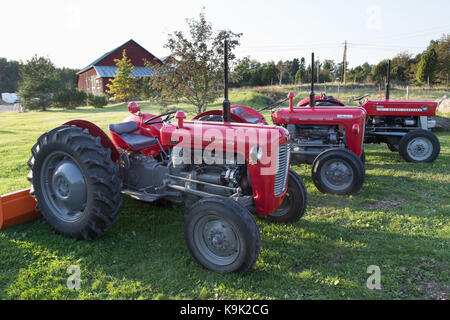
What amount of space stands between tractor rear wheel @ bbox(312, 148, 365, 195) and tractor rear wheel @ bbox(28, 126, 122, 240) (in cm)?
319

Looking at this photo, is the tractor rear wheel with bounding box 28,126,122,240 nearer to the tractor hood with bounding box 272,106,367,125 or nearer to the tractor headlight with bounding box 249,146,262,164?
the tractor headlight with bounding box 249,146,262,164

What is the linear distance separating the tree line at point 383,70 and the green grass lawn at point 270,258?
16.5m

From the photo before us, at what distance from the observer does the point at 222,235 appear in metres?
2.88

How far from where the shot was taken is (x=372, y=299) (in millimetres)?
2609

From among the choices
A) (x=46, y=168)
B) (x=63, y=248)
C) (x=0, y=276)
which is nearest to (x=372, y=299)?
(x=63, y=248)

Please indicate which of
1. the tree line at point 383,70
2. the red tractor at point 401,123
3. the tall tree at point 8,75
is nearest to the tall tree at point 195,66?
the red tractor at point 401,123

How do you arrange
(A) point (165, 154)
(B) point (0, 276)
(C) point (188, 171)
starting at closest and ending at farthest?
(B) point (0, 276) < (C) point (188, 171) < (A) point (165, 154)

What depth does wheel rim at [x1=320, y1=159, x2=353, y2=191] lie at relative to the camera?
507cm

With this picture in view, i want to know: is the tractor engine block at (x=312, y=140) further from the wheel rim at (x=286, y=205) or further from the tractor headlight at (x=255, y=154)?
the tractor headlight at (x=255, y=154)

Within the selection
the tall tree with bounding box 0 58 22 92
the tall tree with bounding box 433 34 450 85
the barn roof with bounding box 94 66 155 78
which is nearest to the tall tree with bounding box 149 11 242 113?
the tall tree with bounding box 433 34 450 85

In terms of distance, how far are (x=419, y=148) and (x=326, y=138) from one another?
2.57 metres
